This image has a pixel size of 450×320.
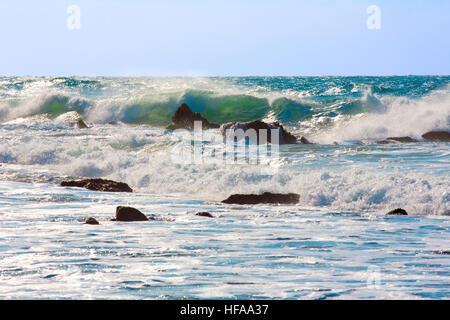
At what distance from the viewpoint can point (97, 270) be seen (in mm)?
6336

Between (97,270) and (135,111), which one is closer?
(97,270)

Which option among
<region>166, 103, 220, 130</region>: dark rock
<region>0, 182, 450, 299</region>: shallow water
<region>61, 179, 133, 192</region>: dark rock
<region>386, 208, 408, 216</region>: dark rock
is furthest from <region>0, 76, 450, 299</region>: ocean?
<region>166, 103, 220, 130</region>: dark rock

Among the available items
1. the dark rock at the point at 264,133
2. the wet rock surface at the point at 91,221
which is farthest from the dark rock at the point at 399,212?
the dark rock at the point at 264,133

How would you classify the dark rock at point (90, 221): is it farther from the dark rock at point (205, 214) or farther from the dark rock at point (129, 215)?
the dark rock at point (205, 214)

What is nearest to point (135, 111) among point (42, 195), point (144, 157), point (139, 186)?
point (144, 157)

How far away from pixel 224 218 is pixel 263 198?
77.4 inches

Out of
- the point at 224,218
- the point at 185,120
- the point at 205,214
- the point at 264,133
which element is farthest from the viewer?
the point at 185,120

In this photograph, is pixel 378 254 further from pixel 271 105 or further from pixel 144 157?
pixel 271 105

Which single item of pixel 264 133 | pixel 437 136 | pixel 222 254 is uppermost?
pixel 264 133

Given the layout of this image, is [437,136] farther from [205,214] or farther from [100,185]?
[205,214]

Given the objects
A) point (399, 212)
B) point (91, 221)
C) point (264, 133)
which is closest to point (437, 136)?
point (264, 133)

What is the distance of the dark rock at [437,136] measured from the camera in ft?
66.4

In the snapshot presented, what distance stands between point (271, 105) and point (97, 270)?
82.4ft

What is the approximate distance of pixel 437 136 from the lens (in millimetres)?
20578
